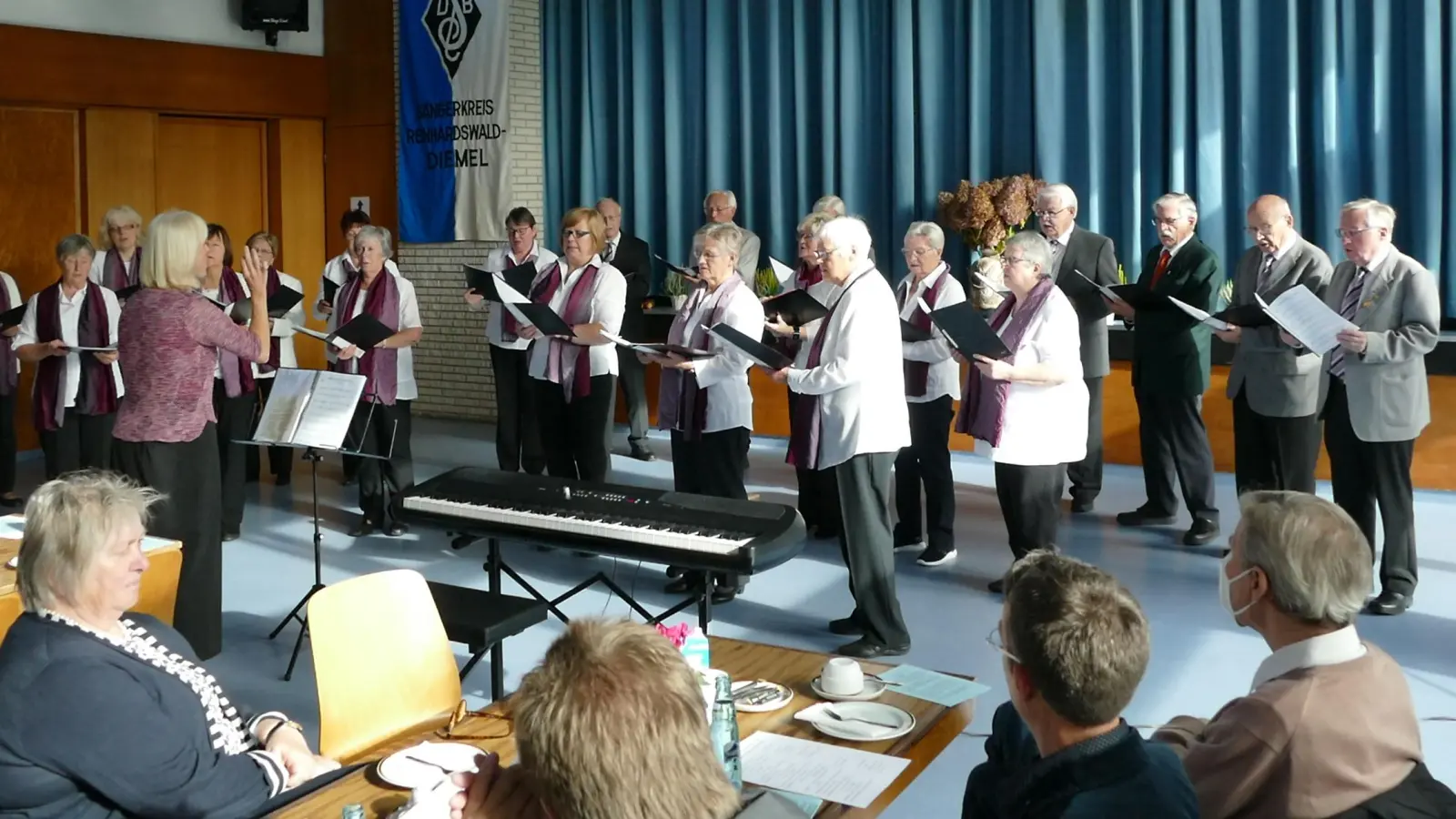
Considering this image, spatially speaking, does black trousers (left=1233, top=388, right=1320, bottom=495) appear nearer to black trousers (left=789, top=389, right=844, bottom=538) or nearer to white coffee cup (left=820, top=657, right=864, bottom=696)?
black trousers (left=789, top=389, right=844, bottom=538)

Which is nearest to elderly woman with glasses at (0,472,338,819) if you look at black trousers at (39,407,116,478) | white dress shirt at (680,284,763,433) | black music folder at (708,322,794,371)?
black music folder at (708,322,794,371)

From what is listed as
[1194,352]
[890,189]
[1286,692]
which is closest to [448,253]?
[890,189]

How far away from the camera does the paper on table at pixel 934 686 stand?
9.18 feet

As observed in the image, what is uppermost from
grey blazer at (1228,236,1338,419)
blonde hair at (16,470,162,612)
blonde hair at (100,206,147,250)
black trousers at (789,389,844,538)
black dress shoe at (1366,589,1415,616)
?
blonde hair at (100,206,147,250)

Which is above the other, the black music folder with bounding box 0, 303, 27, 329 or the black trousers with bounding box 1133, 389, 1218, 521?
the black music folder with bounding box 0, 303, 27, 329

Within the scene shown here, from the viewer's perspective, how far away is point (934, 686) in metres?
2.88

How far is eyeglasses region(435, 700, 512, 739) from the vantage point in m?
2.64

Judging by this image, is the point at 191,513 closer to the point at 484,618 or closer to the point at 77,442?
the point at 484,618

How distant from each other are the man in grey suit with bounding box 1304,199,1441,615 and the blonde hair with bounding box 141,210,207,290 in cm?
410

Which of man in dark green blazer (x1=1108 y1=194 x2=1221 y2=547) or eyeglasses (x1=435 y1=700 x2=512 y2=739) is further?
man in dark green blazer (x1=1108 y1=194 x2=1221 y2=547)

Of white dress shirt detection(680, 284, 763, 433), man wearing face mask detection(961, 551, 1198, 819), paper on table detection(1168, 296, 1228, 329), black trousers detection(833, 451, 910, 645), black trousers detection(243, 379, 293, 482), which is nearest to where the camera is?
man wearing face mask detection(961, 551, 1198, 819)

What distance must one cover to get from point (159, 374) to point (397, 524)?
2602 millimetres

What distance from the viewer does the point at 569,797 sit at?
1582 mm

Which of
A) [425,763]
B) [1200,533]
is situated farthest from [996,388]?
[425,763]
